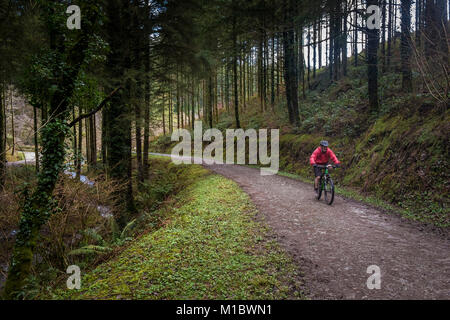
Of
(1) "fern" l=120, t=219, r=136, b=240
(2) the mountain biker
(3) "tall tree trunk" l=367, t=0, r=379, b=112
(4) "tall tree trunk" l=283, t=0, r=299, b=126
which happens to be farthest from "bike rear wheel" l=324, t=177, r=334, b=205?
(4) "tall tree trunk" l=283, t=0, r=299, b=126

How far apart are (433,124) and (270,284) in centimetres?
829

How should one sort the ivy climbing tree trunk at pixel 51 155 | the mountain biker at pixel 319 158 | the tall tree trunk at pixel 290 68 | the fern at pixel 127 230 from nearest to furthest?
the ivy climbing tree trunk at pixel 51 155 → the fern at pixel 127 230 → the mountain biker at pixel 319 158 → the tall tree trunk at pixel 290 68

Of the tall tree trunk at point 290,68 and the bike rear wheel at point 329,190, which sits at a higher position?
the tall tree trunk at point 290,68

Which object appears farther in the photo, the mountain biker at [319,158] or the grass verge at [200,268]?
the mountain biker at [319,158]

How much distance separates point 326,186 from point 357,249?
11.2 ft

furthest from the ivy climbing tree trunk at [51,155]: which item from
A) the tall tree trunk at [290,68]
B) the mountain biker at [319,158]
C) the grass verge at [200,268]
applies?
the tall tree trunk at [290,68]

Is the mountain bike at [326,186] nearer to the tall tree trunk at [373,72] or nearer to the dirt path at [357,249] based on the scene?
the dirt path at [357,249]

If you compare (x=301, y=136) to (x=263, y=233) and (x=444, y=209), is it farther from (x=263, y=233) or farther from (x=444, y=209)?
(x=263, y=233)

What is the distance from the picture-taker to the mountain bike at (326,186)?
23.4 ft

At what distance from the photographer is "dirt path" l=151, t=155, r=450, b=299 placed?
3061mm

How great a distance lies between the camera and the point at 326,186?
7348 mm

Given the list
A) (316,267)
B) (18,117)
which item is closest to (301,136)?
(316,267)

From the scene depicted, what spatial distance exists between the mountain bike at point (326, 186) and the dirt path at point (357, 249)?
0.29m

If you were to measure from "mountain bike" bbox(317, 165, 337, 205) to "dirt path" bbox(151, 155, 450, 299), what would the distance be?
293 mm
